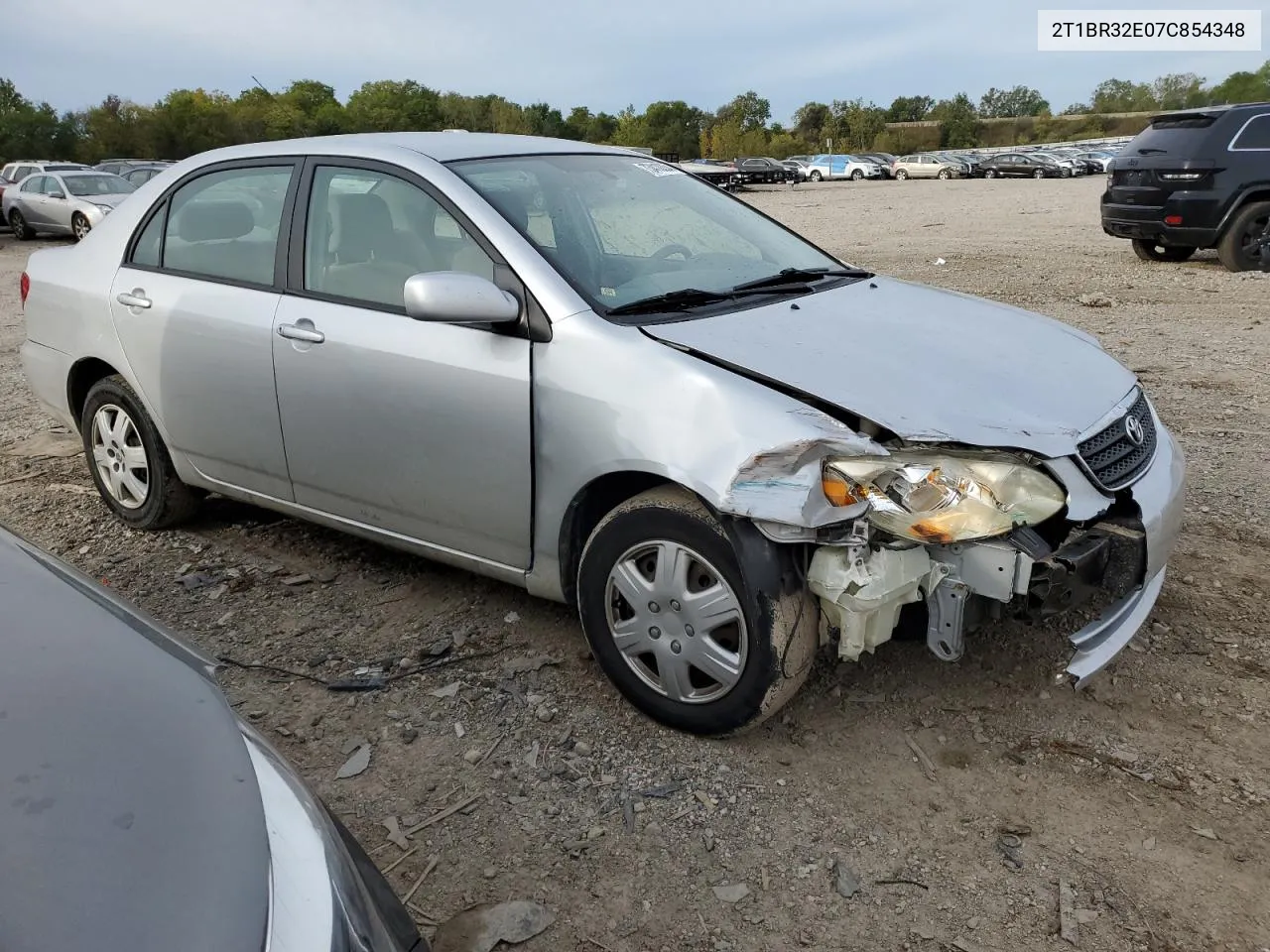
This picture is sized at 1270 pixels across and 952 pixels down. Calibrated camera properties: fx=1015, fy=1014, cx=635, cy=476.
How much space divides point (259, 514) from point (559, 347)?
2548mm

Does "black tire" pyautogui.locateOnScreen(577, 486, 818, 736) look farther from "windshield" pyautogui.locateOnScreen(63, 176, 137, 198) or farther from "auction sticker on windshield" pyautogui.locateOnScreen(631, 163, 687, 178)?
"windshield" pyautogui.locateOnScreen(63, 176, 137, 198)

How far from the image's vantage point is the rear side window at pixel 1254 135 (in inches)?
412

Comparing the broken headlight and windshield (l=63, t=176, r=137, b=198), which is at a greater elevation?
windshield (l=63, t=176, r=137, b=198)

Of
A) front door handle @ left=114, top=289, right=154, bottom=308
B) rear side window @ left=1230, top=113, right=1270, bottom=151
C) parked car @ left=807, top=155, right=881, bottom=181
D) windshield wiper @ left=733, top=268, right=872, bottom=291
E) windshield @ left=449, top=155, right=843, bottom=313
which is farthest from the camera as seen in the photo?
parked car @ left=807, top=155, right=881, bottom=181

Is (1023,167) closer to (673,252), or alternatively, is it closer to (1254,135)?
(1254,135)

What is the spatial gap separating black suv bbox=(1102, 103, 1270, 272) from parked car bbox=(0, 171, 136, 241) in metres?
16.9

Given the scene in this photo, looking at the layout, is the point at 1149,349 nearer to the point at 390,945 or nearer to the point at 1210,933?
the point at 1210,933

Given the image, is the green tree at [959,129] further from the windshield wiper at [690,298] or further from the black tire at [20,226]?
the windshield wiper at [690,298]

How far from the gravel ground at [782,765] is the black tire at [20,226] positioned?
19148 mm

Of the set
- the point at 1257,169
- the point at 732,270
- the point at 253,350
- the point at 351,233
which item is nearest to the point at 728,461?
the point at 732,270

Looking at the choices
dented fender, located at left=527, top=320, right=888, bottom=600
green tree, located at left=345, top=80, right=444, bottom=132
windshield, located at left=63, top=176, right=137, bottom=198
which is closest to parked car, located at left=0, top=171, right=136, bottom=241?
windshield, located at left=63, top=176, right=137, bottom=198

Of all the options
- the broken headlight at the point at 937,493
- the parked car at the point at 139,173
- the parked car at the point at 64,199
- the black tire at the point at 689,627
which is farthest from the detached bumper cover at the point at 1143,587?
the parked car at the point at 139,173

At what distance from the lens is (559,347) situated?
9.89ft

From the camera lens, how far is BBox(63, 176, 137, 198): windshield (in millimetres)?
19219
